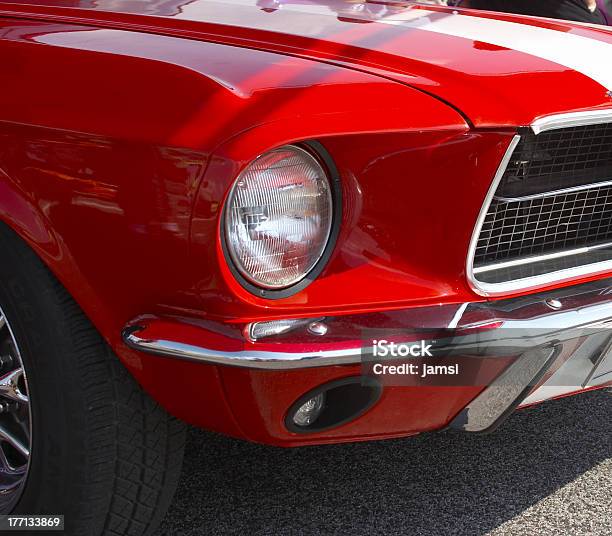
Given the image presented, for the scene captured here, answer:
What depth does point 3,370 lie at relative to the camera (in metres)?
1.96

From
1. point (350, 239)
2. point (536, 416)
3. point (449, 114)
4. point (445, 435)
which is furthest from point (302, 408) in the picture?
point (536, 416)

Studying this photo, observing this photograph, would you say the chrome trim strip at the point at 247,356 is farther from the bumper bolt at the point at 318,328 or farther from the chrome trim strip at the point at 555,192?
the chrome trim strip at the point at 555,192

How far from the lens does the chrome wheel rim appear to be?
191 centimetres

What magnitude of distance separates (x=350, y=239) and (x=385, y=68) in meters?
0.37

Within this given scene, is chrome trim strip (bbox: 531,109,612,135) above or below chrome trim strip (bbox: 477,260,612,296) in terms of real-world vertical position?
above

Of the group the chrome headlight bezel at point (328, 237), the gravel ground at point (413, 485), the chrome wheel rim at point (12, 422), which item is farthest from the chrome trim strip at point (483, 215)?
the chrome wheel rim at point (12, 422)

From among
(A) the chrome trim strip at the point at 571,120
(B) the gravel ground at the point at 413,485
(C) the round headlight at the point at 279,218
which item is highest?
(A) the chrome trim strip at the point at 571,120

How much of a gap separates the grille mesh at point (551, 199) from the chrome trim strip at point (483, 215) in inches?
2.3

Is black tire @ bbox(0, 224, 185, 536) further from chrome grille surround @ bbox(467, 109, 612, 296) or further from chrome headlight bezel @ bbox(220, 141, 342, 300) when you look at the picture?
chrome grille surround @ bbox(467, 109, 612, 296)

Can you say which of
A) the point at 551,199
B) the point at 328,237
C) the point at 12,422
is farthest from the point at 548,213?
the point at 12,422

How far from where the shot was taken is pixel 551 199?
202cm

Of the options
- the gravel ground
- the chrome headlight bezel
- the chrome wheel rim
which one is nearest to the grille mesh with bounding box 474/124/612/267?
the chrome headlight bezel

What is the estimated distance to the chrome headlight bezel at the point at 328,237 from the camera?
1602 millimetres

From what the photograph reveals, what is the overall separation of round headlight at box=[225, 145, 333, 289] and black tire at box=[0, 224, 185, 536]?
0.37 m
